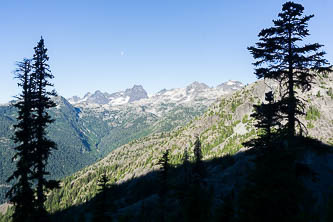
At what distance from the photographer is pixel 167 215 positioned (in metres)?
42.0

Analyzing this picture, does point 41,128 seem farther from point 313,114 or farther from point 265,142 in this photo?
point 313,114

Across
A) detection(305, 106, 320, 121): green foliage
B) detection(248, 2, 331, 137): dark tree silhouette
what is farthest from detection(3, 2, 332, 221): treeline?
detection(305, 106, 320, 121): green foliage

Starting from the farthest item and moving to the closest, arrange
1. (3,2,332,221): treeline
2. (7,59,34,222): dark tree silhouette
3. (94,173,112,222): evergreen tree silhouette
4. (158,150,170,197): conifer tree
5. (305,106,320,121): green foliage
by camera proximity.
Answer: (305,106,320,121): green foliage, (158,150,170,197): conifer tree, (94,173,112,222): evergreen tree silhouette, (7,59,34,222): dark tree silhouette, (3,2,332,221): treeline

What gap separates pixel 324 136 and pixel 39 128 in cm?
15195

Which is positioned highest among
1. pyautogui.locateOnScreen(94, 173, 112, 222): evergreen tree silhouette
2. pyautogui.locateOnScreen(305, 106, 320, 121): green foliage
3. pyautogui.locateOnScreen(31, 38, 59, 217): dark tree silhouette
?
pyautogui.locateOnScreen(305, 106, 320, 121): green foliage

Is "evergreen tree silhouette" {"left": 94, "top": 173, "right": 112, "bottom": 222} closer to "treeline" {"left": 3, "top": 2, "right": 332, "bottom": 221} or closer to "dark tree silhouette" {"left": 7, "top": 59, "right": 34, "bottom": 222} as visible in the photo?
"treeline" {"left": 3, "top": 2, "right": 332, "bottom": 221}

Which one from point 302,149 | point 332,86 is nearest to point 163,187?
point 302,149

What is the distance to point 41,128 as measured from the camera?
84.5ft

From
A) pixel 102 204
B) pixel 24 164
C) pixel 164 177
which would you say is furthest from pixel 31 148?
pixel 164 177

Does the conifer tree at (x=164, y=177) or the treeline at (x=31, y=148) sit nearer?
the treeline at (x=31, y=148)

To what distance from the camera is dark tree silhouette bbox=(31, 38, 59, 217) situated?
2481 centimetres

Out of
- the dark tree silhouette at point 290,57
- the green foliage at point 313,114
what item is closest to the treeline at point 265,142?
the dark tree silhouette at point 290,57

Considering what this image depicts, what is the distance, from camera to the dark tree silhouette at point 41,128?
81.4ft

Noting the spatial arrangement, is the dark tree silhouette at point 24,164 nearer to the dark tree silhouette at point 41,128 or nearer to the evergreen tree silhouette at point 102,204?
the dark tree silhouette at point 41,128
